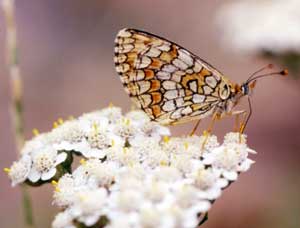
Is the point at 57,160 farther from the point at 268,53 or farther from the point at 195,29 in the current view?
the point at 195,29

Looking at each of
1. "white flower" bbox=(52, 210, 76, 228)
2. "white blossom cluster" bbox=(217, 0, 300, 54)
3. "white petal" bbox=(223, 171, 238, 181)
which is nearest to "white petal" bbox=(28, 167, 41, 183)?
"white flower" bbox=(52, 210, 76, 228)

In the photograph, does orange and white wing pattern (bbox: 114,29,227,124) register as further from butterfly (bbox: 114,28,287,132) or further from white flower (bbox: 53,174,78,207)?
white flower (bbox: 53,174,78,207)

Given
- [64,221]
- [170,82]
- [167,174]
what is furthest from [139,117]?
[64,221]

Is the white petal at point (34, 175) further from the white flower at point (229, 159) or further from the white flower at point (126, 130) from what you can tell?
the white flower at point (229, 159)

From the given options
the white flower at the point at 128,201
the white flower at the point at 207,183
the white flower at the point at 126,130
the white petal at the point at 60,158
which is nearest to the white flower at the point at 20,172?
the white petal at the point at 60,158

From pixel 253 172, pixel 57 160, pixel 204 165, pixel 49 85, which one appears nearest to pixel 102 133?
pixel 57 160

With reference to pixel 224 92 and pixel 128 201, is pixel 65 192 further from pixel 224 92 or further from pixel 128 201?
pixel 224 92
